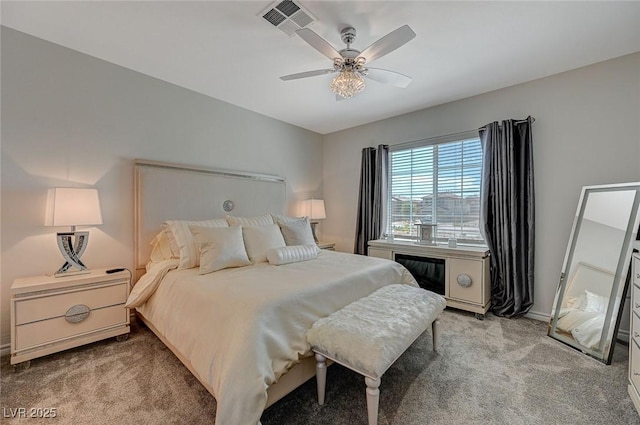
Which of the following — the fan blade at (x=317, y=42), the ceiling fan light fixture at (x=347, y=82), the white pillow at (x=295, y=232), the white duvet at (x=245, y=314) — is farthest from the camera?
the white pillow at (x=295, y=232)

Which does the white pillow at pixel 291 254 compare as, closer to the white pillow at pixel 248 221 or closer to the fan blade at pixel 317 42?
the white pillow at pixel 248 221

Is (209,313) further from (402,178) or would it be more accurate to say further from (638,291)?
(402,178)

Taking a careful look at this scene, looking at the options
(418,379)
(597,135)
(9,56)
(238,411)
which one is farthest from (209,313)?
(597,135)

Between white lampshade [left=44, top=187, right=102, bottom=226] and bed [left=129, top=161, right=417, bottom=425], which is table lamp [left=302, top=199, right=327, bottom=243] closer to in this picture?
bed [left=129, top=161, right=417, bottom=425]

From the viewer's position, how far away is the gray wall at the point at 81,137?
2137 millimetres

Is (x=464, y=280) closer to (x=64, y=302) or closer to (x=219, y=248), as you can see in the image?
(x=219, y=248)

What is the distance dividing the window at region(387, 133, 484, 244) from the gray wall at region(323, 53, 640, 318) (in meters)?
0.33

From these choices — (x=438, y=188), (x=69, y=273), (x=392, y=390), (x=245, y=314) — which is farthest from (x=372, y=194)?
(x=69, y=273)

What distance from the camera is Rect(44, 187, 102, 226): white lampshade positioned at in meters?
2.10

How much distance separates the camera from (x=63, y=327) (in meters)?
2.07

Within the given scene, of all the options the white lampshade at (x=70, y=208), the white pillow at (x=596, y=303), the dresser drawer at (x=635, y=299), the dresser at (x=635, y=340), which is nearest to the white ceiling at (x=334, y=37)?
the white lampshade at (x=70, y=208)

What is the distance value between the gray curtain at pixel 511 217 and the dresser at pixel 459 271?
14 cm

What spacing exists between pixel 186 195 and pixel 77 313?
1.42 metres

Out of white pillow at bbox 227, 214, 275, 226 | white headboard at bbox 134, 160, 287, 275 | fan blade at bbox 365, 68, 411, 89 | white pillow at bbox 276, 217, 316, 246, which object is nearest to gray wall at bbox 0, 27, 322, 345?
white headboard at bbox 134, 160, 287, 275
